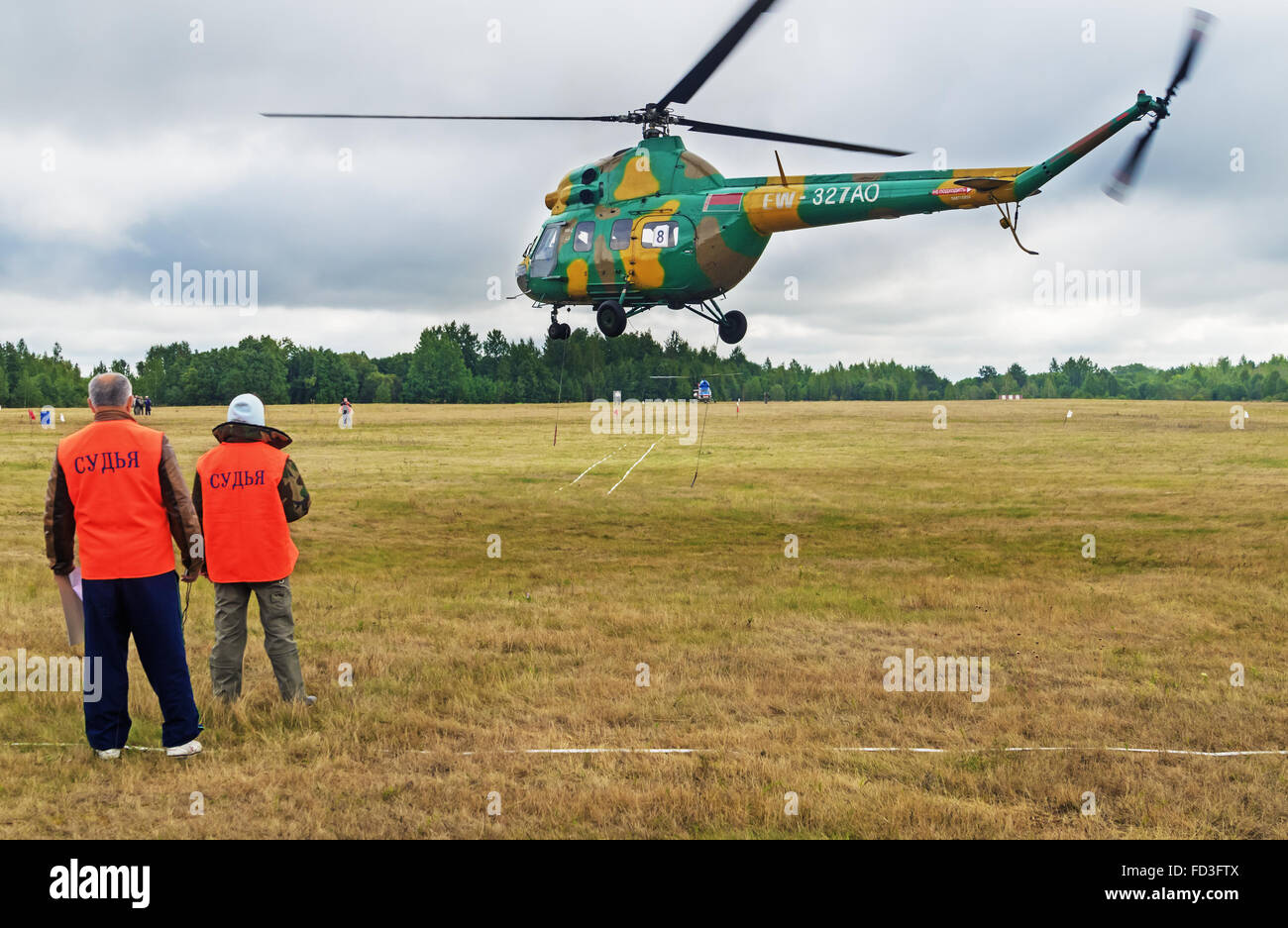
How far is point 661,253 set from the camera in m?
15.7

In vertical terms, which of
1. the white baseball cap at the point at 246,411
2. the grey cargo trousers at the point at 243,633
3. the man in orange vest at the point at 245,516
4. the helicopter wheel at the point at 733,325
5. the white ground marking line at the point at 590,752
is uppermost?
the helicopter wheel at the point at 733,325

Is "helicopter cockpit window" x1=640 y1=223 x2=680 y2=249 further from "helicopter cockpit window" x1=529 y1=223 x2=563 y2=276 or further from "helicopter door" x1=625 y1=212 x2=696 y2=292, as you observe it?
"helicopter cockpit window" x1=529 y1=223 x2=563 y2=276

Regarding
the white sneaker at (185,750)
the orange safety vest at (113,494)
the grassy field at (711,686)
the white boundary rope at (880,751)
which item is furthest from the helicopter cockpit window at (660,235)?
the white sneaker at (185,750)

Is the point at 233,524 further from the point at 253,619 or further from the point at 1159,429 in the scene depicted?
the point at 1159,429

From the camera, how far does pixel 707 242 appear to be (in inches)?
601

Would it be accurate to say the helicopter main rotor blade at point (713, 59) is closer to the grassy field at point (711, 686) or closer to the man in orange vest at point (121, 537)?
the grassy field at point (711, 686)

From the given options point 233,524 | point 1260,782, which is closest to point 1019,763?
point 1260,782

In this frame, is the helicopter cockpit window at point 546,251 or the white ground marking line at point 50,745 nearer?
the white ground marking line at point 50,745

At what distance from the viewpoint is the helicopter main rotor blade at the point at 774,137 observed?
14211 mm

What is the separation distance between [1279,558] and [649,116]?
13057 millimetres

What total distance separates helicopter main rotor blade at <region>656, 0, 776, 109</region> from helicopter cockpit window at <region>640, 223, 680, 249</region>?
185 cm

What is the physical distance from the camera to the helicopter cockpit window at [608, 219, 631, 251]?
1602 cm

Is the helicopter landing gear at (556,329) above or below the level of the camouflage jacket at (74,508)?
above

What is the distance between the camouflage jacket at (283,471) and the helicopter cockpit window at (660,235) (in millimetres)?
9368
